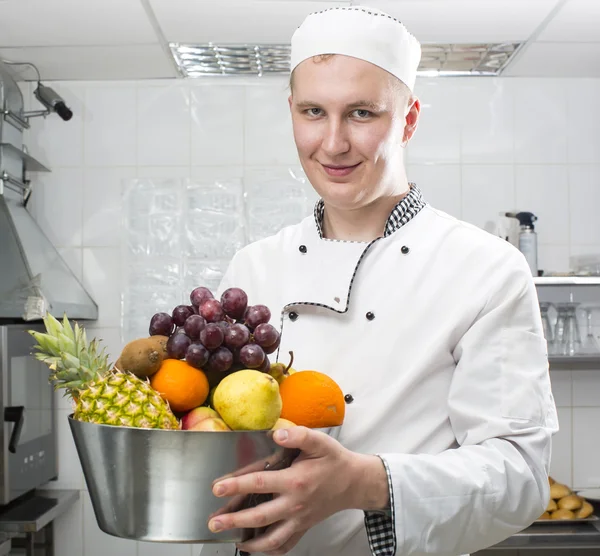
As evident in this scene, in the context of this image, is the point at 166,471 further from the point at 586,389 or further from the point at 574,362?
the point at 586,389

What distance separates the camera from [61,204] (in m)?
3.03

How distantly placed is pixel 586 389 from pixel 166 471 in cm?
261

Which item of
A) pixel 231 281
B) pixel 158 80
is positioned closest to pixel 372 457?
pixel 231 281

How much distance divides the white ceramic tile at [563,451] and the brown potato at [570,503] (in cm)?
29

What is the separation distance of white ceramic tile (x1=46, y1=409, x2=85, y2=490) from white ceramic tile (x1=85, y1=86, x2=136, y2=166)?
103 centimetres

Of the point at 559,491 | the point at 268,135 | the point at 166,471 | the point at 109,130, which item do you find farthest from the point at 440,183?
the point at 166,471

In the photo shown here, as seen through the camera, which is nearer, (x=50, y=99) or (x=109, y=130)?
(x=50, y=99)

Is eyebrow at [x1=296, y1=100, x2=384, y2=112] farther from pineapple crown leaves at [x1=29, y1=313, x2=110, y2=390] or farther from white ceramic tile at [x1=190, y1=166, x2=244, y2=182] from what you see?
white ceramic tile at [x1=190, y1=166, x2=244, y2=182]

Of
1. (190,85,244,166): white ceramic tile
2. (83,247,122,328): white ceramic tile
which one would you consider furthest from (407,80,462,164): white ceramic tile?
(83,247,122,328): white ceramic tile

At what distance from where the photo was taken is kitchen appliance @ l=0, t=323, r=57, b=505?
2385mm

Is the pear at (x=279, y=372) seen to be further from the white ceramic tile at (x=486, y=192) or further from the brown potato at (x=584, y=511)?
the white ceramic tile at (x=486, y=192)

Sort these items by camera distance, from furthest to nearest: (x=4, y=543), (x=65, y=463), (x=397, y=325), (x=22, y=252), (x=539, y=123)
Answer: (x=539, y=123) → (x=65, y=463) → (x=22, y=252) → (x=4, y=543) → (x=397, y=325)

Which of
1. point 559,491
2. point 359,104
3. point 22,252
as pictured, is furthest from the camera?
point 559,491

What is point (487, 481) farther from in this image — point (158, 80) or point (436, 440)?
point (158, 80)
